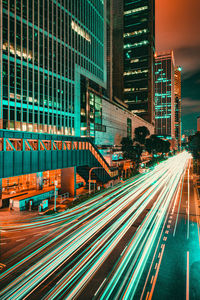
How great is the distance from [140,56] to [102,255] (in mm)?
154494

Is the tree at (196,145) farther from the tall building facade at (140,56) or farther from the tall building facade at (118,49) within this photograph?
the tall building facade at (140,56)

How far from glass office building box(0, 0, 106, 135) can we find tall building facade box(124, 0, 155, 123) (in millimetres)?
89441

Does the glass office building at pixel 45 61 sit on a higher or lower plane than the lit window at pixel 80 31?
lower

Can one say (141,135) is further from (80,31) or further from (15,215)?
(15,215)

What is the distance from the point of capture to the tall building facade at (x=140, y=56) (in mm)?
137875

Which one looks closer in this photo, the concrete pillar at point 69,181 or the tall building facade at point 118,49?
the concrete pillar at point 69,181

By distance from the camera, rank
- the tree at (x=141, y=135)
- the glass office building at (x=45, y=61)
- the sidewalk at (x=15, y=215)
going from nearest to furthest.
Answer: the sidewalk at (x=15, y=215) < the glass office building at (x=45, y=61) < the tree at (x=141, y=135)

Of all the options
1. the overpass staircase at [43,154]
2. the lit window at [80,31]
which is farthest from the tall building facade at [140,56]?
the overpass staircase at [43,154]

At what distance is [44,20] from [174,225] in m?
44.7

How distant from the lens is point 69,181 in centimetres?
3150

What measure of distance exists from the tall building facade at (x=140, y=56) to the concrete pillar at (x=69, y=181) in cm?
11592

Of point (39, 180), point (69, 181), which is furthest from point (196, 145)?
point (39, 180)

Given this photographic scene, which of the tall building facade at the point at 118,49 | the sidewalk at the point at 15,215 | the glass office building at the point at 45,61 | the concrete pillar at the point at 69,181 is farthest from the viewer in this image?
the tall building facade at the point at 118,49

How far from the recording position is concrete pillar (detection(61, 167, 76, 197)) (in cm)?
3131
